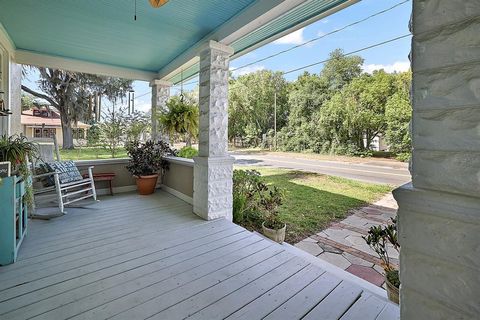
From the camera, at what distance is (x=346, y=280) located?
179cm

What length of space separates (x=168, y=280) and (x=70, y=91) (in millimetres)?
10821

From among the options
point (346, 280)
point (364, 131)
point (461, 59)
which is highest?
point (364, 131)

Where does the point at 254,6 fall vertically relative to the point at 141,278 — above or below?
above

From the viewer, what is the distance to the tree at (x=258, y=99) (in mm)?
16062

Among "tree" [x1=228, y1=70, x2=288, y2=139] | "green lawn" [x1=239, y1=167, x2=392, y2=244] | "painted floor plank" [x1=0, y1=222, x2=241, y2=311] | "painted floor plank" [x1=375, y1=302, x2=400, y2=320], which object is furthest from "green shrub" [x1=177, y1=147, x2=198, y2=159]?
"tree" [x1=228, y1=70, x2=288, y2=139]

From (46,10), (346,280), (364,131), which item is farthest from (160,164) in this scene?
(364,131)

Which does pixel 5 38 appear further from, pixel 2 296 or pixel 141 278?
pixel 141 278

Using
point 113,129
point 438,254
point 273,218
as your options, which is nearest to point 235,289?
point 438,254

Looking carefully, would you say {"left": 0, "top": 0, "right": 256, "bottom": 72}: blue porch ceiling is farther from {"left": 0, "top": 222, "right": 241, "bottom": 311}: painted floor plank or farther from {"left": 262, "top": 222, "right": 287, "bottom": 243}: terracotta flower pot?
{"left": 262, "top": 222, "right": 287, "bottom": 243}: terracotta flower pot

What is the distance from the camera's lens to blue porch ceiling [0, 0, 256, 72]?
235 cm

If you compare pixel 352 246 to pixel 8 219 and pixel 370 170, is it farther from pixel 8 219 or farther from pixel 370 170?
pixel 370 170

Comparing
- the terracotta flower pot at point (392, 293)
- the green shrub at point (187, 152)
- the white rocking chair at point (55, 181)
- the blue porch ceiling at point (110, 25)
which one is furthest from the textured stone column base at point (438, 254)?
the white rocking chair at point (55, 181)

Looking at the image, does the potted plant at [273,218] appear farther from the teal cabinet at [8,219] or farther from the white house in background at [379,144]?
the white house in background at [379,144]

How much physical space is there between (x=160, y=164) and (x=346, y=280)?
3619mm
